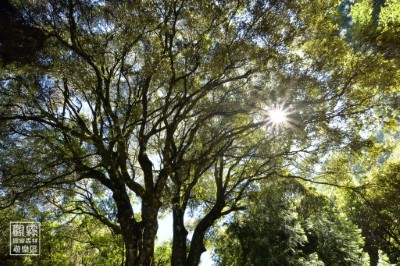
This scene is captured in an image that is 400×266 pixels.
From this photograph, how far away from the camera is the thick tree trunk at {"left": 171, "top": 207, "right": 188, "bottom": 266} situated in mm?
12034

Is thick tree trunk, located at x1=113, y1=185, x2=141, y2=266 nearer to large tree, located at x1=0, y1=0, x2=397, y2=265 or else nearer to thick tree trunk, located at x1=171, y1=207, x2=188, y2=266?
large tree, located at x1=0, y1=0, x2=397, y2=265

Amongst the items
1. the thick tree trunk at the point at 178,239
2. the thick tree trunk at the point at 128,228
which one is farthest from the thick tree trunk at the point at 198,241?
the thick tree trunk at the point at 128,228

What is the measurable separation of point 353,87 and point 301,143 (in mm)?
2831

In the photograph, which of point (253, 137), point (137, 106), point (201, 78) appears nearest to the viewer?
point (201, 78)

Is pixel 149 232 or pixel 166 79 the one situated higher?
pixel 166 79

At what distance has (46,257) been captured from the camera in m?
20.5

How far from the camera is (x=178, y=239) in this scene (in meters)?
12.5

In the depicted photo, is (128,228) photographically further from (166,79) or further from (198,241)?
(166,79)

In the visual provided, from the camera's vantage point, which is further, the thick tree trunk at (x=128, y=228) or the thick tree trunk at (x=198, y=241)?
the thick tree trunk at (x=198, y=241)

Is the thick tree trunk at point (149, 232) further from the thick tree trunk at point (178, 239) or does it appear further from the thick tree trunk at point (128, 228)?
the thick tree trunk at point (178, 239)

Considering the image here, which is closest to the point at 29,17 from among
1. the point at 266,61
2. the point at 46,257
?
the point at 266,61

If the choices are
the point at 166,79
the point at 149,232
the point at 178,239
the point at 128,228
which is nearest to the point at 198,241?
the point at 178,239

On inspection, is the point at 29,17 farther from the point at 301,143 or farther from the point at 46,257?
the point at 46,257

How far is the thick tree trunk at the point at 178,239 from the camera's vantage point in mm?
12034
